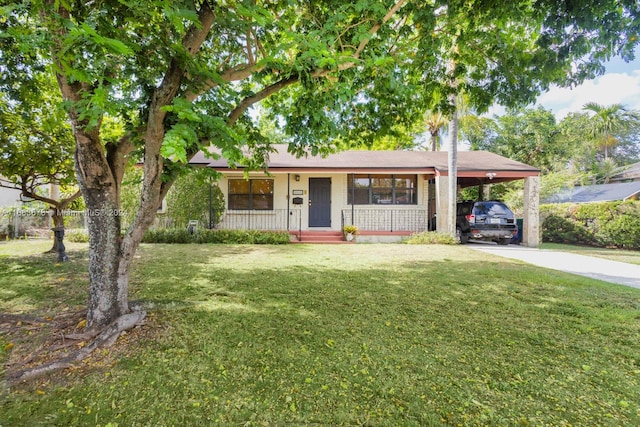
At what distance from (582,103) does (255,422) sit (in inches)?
1419

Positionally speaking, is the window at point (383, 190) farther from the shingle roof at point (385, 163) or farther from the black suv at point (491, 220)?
the black suv at point (491, 220)

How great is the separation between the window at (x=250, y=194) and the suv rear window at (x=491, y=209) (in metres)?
8.43

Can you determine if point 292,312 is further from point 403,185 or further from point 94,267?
point 403,185

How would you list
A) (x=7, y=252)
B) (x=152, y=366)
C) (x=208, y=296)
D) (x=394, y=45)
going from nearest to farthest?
(x=152, y=366), (x=208, y=296), (x=394, y=45), (x=7, y=252)

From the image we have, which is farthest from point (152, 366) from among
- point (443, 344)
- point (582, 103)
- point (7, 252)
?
point (582, 103)

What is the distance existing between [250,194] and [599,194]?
22.6 meters

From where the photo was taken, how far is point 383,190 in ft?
44.2

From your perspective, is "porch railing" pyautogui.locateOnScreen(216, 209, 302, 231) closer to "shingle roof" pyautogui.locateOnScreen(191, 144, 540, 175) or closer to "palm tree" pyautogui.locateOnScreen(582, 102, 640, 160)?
"shingle roof" pyautogui.locateOnScreen(191, 144, 540, 175)

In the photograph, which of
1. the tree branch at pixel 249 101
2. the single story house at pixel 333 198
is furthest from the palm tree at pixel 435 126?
the tree branch at pixel 249 101

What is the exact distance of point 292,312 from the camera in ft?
12.8

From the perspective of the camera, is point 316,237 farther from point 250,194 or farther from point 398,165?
point 398,165

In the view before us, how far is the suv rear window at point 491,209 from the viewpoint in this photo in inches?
428

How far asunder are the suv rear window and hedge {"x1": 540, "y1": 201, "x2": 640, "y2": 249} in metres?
3.96

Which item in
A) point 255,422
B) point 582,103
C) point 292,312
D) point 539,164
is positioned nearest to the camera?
point 255,422
